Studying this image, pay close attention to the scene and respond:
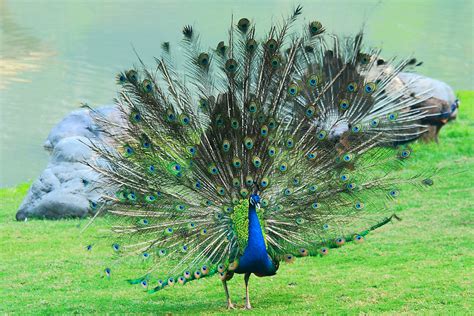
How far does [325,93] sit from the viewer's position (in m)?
9.48

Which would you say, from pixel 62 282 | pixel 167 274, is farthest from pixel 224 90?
pixel 62 282

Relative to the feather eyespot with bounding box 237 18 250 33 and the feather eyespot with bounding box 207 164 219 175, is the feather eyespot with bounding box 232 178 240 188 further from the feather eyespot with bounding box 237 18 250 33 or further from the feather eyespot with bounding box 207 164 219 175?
the feather eyespot with bounding box 237 18 250 33

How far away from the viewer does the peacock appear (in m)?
8.59

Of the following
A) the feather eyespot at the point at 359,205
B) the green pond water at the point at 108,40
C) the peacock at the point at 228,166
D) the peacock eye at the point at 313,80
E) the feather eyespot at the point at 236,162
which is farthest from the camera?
the green pond water at the point at 108,40

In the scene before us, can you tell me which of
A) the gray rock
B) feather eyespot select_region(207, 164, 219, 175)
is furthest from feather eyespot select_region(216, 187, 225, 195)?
the gray rock

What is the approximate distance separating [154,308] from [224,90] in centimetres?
244

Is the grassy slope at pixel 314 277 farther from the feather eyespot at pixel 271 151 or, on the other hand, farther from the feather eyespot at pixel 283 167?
the feather eyespot at pixel 271 151

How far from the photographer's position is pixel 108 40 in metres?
35.5

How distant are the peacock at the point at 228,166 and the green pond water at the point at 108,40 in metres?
6.86

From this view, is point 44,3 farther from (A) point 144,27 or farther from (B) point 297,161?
(B) point 297,161

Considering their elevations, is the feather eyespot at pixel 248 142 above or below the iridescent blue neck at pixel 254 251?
above

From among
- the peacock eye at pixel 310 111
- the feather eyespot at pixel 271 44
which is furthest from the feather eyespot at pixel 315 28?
the peacock eye at pixel 310 111

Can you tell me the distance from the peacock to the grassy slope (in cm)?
67

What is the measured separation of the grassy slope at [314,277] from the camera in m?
8.88
